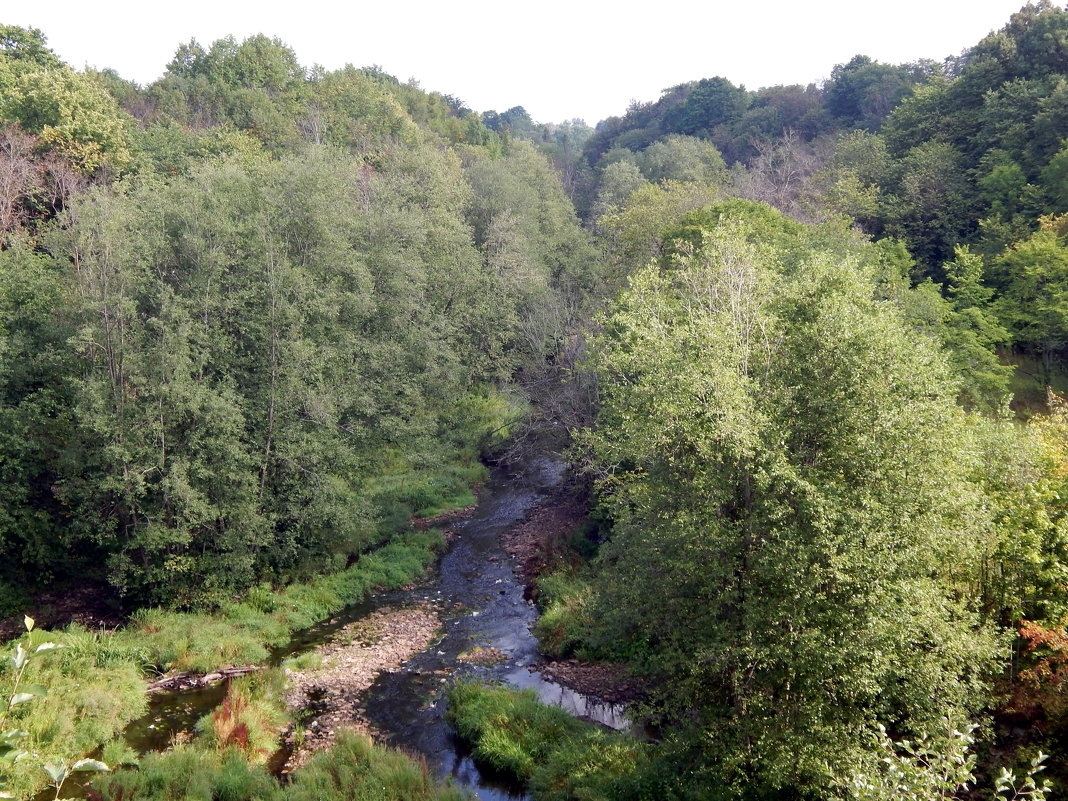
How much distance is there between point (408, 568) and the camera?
3209 cm

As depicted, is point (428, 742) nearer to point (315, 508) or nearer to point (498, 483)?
point (315, 508)

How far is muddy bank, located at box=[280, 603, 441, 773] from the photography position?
20.2 m

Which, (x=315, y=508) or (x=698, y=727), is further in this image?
(x=315, y=508)

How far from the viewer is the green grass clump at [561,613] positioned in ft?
81.5

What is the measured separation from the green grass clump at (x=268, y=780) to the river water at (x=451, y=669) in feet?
4.76

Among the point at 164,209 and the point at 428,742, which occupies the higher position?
the point at 164,209

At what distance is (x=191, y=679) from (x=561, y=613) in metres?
12.1

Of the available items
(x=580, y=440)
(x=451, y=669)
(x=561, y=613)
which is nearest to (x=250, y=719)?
(x=451, y=669)

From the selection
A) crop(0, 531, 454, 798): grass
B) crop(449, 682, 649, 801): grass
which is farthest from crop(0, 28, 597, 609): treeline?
crop(449, 682, 649, 801): grass

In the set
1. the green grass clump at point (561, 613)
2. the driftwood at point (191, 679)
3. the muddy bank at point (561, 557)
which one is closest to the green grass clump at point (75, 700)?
the driftwood at point (191, 679)

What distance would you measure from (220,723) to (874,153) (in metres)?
54.6

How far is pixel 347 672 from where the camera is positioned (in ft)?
77.6

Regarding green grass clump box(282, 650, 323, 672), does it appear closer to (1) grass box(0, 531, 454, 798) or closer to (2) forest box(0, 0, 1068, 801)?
(1) grass box(0, 531, 454, 798)

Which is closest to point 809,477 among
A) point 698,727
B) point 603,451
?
point 698,727
